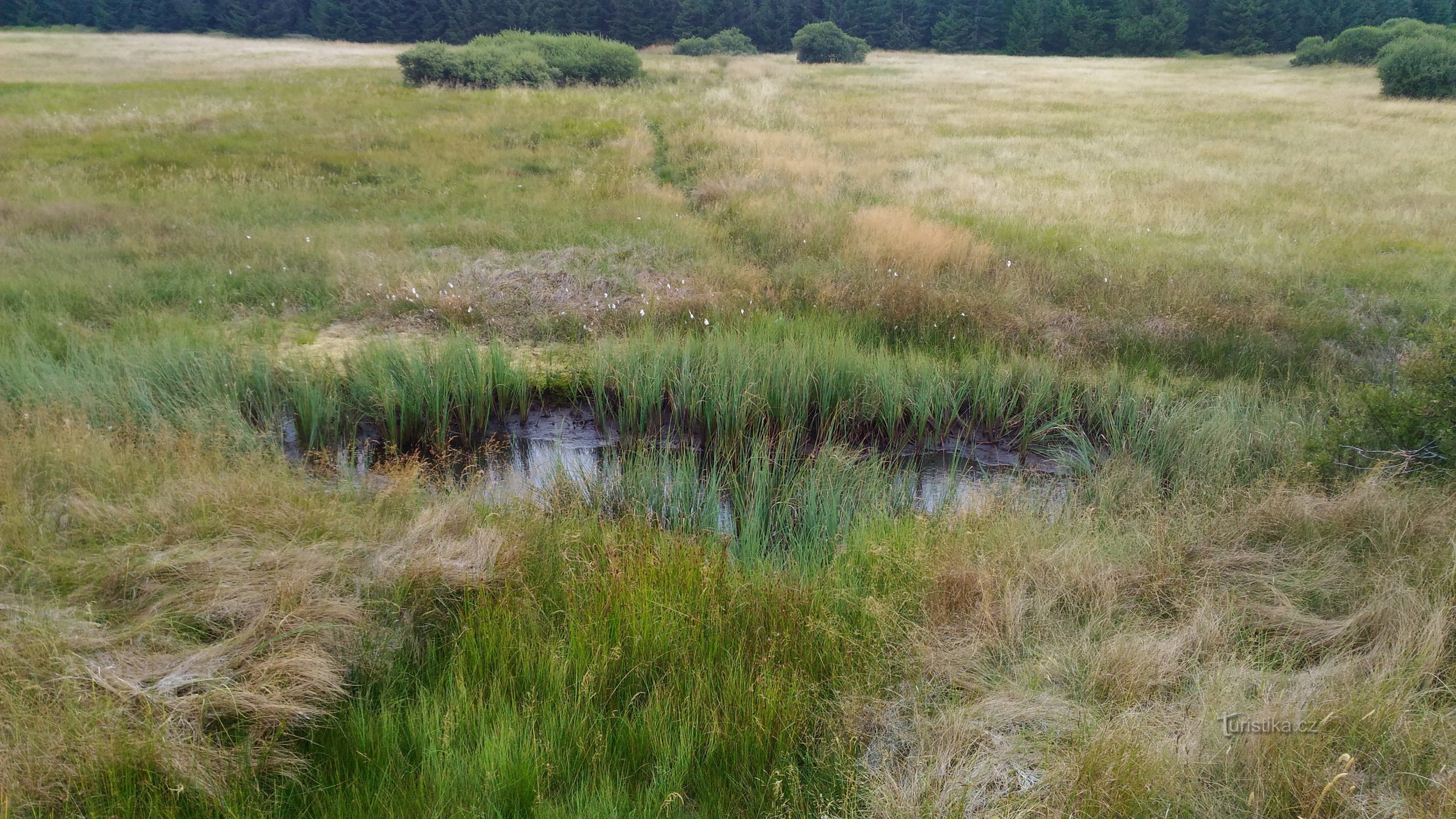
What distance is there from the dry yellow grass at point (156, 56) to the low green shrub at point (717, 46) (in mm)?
16363

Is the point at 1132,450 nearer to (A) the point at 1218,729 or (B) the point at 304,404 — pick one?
(A) the point at 1218,729

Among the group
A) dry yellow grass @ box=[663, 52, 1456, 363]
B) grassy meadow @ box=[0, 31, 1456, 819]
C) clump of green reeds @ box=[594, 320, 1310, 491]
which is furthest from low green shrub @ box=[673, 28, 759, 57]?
clump of green reeds @ box=[594, 320, 1310, 491]

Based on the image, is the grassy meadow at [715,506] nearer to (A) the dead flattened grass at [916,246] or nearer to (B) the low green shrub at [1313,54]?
(A) the dead flattened grass at [916,246]

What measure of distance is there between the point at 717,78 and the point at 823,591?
31.2 meters

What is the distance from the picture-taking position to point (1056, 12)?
55875 mm

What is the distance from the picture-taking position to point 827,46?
4419 cm

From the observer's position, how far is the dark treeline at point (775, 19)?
5138 cm

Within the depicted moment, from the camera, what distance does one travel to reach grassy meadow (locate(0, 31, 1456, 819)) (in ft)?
9.30

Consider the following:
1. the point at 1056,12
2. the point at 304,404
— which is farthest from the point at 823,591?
the point at 1056,12

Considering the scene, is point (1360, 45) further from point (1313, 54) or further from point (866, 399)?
point (866, 399)

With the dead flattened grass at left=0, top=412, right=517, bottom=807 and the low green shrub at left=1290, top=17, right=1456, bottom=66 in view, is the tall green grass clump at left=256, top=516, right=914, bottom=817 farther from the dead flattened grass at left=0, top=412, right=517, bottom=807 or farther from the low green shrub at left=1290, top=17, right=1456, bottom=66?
the low green shrub at left=1290, top=17, right=1456, bottom=66

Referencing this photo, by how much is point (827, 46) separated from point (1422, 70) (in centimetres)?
2630

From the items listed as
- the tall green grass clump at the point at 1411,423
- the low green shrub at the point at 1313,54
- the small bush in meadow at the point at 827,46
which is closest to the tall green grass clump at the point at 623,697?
the tall green grass clump at the point at 1411,423

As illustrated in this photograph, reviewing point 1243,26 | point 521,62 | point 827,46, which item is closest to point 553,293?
point 521,62
